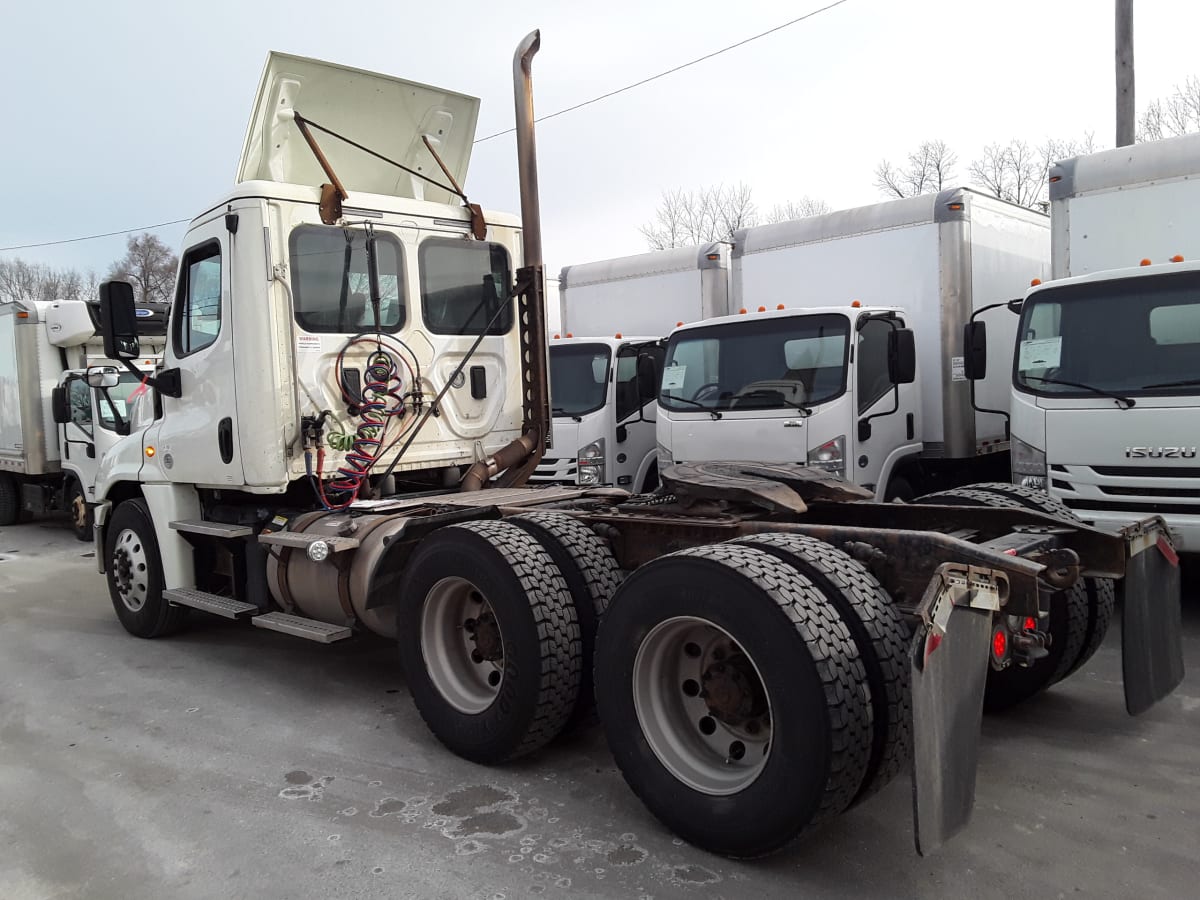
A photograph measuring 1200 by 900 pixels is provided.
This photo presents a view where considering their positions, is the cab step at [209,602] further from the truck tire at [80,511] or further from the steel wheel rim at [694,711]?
the truck tire at [80,511]

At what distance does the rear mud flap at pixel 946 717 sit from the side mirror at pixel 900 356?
4939 mm

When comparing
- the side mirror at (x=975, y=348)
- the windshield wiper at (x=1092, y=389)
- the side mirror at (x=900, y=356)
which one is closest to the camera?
the windshield wiper at (x=1092, y=389)

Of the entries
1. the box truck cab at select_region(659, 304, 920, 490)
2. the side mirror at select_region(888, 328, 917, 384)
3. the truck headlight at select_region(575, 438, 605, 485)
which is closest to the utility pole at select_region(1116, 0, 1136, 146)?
the box truck cab at select_region(659, 304, 920, 490)

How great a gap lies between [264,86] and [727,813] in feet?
15.4

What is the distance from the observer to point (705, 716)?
3.49 metres

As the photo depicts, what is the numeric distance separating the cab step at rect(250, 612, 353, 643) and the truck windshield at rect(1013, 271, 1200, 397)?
4961mm

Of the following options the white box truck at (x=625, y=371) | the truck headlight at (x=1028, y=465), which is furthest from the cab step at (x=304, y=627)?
the truck headlight at (x=1028, y=465)

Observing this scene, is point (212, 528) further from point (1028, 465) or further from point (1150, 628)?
point (1028, 465)

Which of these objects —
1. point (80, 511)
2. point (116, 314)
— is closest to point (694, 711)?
point (116, 314)

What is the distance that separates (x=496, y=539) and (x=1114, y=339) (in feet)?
15.5

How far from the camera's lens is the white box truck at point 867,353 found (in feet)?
24.6

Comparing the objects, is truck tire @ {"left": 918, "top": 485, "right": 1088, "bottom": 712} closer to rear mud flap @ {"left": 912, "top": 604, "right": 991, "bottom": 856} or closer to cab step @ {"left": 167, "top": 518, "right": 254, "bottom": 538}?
rear mud flap @ {"left": 912, "top": 604, "right": 991, "bottom": 856}

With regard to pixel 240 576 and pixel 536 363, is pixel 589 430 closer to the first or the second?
pixel 536 363

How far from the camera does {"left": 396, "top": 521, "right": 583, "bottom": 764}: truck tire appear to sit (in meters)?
3.91
